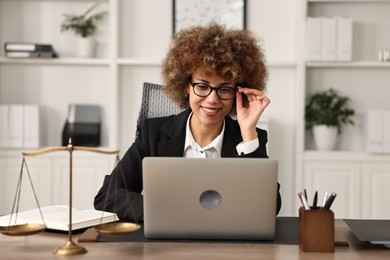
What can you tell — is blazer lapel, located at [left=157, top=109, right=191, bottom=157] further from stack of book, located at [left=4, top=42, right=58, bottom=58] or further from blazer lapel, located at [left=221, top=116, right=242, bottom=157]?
stack of book, located at [left=4, top=42, right=58, bottom=58]

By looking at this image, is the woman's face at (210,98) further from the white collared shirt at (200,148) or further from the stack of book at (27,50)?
the stack of book at (27,50)

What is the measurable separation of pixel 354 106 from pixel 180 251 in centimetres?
293

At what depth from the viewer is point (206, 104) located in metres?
2.33

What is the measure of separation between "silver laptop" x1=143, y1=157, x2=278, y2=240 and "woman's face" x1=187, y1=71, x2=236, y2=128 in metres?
0.66

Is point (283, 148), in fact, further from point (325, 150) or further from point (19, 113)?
point (19, 113)

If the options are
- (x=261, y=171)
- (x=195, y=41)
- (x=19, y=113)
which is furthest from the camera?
(x=19, y=113)

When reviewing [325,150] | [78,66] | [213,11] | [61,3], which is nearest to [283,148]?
[325,150]

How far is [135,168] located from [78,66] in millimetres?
2120

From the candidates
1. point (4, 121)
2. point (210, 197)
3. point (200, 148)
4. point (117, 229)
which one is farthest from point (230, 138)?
point (4, 121)

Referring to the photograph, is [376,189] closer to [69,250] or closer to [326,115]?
[326,115]

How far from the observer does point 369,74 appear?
4258 mm

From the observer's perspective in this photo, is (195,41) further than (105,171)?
No

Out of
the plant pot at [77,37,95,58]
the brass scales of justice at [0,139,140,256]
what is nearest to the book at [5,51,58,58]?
the plant pot at [77,37,95,58]

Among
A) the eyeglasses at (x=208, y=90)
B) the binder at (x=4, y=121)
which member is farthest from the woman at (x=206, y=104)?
the binder at (x=4, y=121)
